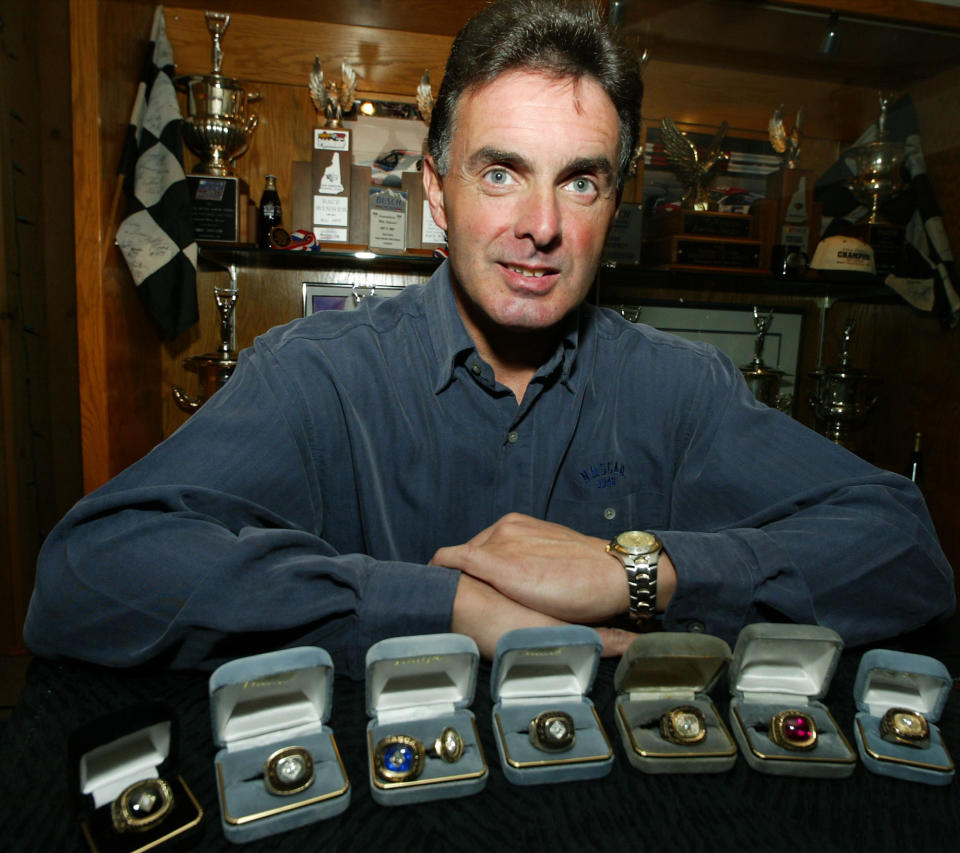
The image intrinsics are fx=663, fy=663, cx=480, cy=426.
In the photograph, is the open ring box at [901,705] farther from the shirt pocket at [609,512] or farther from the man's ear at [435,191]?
the man's ear at [435,191]

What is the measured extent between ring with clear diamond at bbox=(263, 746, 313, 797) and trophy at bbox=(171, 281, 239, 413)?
1.54m

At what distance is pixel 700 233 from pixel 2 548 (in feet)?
7.18

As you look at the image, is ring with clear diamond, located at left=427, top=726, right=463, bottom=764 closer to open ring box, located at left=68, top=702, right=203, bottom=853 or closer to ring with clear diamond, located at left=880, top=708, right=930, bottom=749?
open ring box, located at left=68, top=702, right=203, bottom=853

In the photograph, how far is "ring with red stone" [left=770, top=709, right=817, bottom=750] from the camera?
1.68 feet

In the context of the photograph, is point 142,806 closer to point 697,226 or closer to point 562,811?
point 562,811

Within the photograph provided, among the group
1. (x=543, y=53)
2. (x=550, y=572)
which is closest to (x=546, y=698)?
(x=550, y=572)

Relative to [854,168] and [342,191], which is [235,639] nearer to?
[342,191]

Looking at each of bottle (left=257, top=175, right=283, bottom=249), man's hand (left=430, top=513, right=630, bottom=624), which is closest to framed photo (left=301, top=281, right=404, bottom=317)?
bottle (left=257, top=175, right=283, bottom=249)

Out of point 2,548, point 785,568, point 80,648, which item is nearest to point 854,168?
point 785,568

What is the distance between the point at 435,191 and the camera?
45.1 inches

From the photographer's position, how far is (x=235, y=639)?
62 centimetres

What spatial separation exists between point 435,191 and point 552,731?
0.92 meters

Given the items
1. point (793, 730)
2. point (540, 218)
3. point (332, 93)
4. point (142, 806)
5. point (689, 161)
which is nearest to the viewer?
point (142, 806)

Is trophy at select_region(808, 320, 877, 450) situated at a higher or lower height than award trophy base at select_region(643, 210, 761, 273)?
lower
